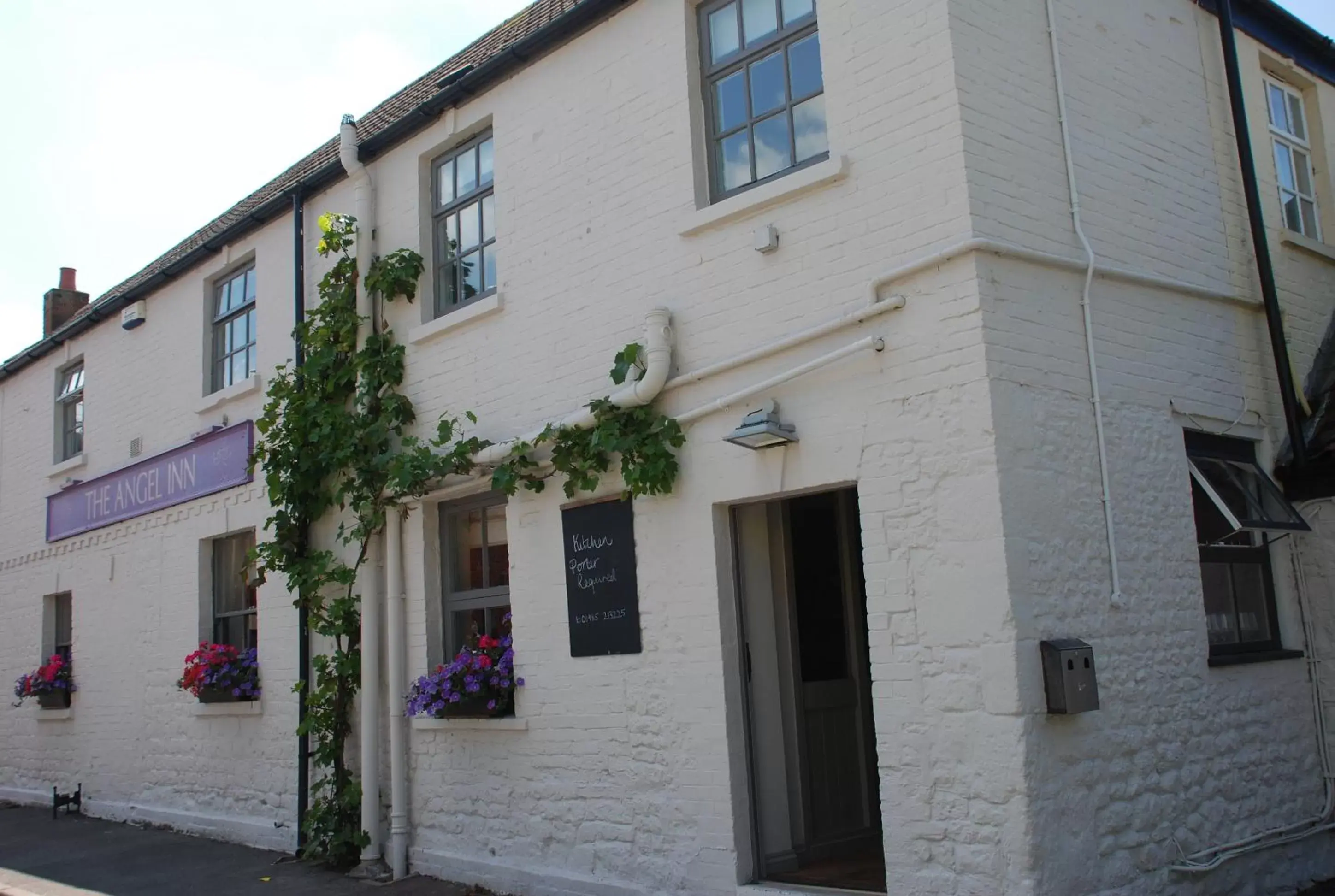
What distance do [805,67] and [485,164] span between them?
306 cm

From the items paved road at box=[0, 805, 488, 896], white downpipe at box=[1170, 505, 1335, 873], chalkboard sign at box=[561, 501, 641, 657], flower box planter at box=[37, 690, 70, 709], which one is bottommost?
paved road at box=[0, 805, 488, 896]

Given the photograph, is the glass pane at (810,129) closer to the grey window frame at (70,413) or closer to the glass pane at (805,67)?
the glass pane at (805,67)

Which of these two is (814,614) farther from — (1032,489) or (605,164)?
(605,164)

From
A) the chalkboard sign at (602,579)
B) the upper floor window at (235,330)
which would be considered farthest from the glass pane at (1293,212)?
the upper floor window at (235,330)

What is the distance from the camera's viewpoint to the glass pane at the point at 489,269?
30.2 feet

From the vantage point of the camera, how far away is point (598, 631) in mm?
7820

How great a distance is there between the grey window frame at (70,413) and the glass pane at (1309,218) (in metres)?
12.6

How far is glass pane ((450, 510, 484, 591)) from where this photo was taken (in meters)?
9.27

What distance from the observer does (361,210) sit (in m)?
→ 10.1

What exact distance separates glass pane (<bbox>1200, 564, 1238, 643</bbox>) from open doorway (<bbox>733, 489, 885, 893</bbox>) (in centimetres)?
213

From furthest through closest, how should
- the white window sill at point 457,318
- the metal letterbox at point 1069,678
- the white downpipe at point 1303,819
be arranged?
the white window sill at point 457,318 < the white downpipe at point 1303,819 < the metal letterbox at point 1069,678

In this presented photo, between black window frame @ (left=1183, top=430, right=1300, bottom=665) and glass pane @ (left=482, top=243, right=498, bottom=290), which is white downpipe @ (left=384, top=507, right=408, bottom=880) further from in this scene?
black window frame @ (left=1183, top=430, right=1300, bottom=665)

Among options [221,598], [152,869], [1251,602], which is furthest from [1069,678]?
[221,598]

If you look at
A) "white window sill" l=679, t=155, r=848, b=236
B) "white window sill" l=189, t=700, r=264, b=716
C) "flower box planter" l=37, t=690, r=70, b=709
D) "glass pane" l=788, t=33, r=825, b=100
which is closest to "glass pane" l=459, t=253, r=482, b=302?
"white window sill" l=679, t=155, r=848, b=236
